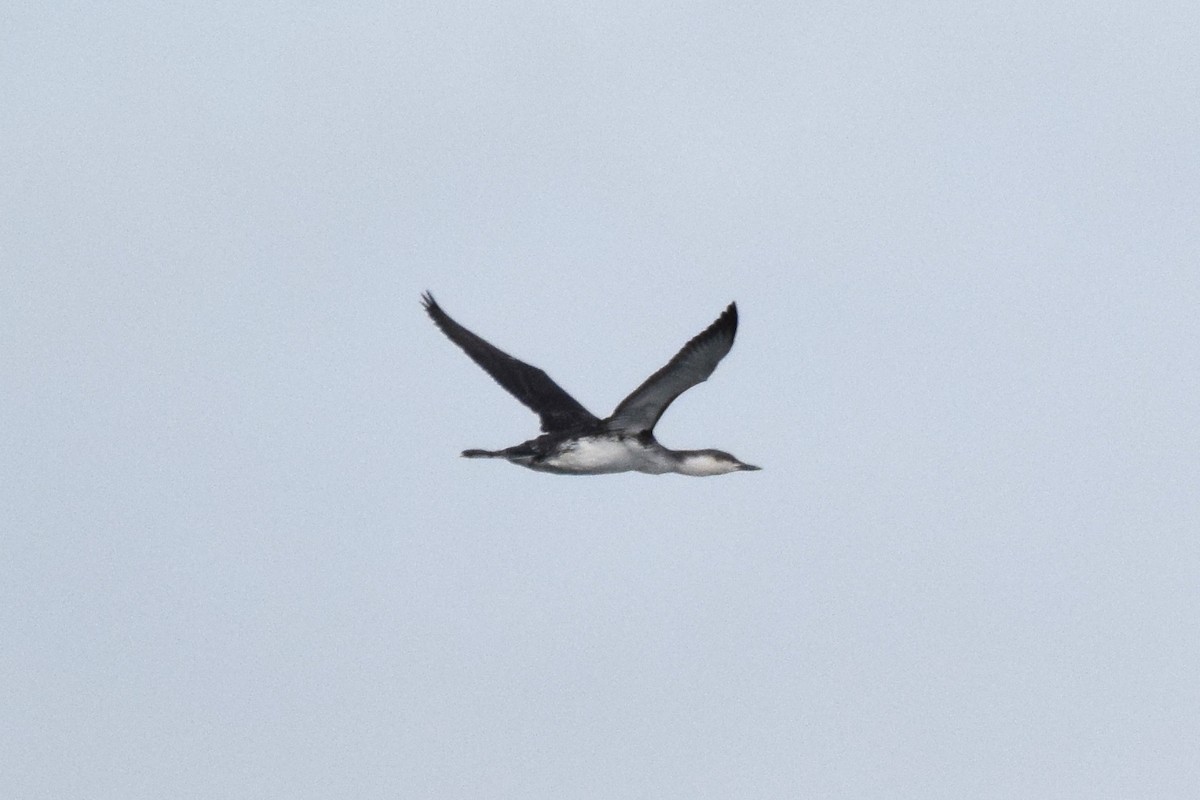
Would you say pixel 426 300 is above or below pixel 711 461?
above

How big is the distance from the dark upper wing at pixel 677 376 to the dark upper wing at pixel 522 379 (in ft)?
6.34

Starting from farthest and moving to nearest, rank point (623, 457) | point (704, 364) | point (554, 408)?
1. point (554, 408)
2. point (623, 457)
3. point (704, 364)

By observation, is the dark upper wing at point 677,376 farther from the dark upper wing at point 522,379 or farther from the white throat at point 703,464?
the dark upper wing at point 522,379

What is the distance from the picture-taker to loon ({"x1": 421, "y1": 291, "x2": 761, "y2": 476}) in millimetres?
27269

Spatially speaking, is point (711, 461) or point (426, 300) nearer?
point (711, 461)

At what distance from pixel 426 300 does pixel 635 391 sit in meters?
6.36

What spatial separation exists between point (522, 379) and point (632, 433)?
12.4ft

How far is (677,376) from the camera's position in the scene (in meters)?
27.9

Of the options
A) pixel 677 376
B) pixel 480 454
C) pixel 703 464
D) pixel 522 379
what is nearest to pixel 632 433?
pixel 703 464

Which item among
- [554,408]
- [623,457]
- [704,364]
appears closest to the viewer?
[704,364]

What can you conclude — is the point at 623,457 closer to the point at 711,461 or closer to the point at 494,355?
the point at 711,461

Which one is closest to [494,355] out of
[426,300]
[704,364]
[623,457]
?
[426,300]

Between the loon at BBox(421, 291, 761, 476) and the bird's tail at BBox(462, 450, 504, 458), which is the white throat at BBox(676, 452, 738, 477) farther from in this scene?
the bird's tail at BBox(462, 450, 504, 458)

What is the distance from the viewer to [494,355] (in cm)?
3303
